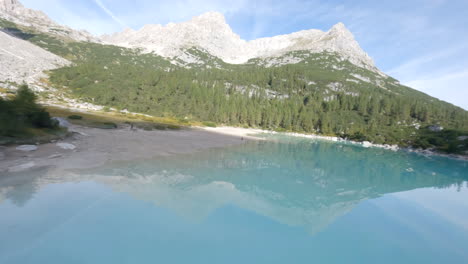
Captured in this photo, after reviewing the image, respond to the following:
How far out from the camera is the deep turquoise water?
312 inches

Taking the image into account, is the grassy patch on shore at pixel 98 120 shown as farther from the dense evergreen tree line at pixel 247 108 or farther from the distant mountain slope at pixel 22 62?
the distant mountain slope at pixel 22 62

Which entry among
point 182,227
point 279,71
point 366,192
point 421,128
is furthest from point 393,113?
point 182,227

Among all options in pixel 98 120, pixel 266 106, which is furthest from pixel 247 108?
pixel 98 120

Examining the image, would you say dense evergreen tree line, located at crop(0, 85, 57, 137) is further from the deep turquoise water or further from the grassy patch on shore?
the grassy patch on shore

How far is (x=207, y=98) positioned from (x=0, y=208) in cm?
10004

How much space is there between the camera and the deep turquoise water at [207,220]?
7.92 m

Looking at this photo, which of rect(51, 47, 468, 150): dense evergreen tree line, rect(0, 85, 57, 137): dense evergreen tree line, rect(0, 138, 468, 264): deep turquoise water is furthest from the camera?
rect(51, 47, 468, 150): dense evergreen tree line

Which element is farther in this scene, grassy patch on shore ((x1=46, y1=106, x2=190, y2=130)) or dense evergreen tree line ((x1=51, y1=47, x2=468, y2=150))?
dense evergreen tree line ((x1=51, y1=47, x2=468, y2=150))

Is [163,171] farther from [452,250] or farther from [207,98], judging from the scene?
[207,98]

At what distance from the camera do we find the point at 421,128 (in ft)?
271

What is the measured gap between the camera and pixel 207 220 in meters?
11.0

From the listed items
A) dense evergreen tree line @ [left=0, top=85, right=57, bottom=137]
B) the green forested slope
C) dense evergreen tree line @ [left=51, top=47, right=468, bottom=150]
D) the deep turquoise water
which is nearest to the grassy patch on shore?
dense evergreen tree line @ [left=0, top=85, right=57, bottom=137]

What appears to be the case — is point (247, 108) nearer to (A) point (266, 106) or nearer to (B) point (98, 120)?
(A) point (266, 106)

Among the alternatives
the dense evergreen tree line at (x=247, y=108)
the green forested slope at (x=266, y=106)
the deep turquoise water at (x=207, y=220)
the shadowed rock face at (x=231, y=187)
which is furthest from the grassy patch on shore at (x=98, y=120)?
the green forested slope at (x=266, y=106)
